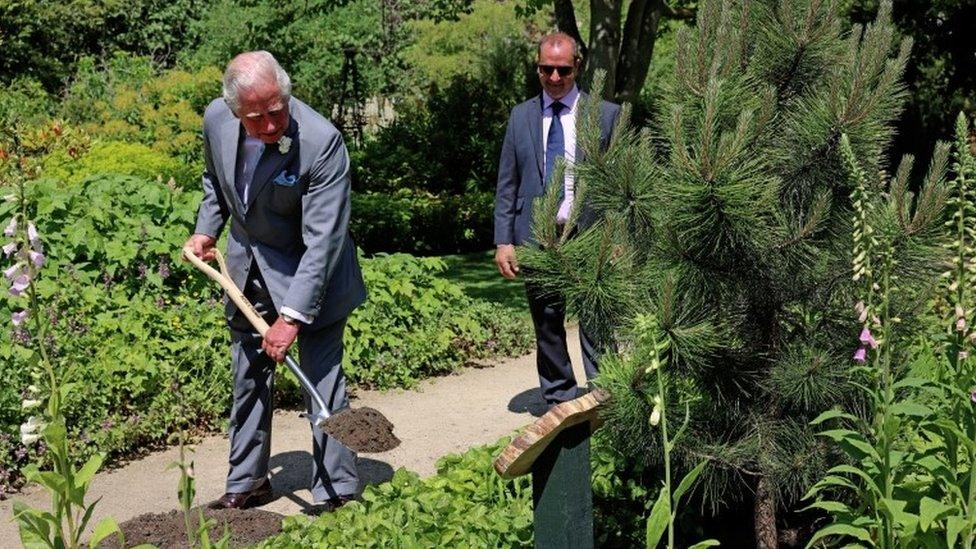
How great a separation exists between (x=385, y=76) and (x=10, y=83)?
246 inches

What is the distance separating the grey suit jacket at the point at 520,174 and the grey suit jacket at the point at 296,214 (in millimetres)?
1328

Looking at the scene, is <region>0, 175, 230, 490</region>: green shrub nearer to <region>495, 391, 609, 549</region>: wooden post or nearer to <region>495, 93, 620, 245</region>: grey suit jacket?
<region>495, 93, 620, 245</region>: grey suit jacket

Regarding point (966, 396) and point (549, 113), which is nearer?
point (966, 396)

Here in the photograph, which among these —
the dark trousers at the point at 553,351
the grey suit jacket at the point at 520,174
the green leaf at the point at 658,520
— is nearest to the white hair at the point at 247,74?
the grey suit jacket at the point at 520,174

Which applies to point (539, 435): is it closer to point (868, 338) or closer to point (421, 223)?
point (868, 338)

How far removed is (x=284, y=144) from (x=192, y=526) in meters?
Result: 1.52

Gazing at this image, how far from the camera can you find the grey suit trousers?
5203 mm

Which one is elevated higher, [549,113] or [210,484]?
[549,113]

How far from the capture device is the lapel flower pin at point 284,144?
4852mm

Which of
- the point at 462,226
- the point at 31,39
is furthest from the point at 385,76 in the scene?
the point at 462,226

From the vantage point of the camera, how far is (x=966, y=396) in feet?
A: 10.2

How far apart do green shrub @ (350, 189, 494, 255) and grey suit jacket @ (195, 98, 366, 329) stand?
769cm

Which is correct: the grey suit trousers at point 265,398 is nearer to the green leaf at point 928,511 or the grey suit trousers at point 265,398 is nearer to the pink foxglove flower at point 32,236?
the pink foxglove flower at point 32,236

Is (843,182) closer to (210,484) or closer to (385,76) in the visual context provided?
(210,484)
